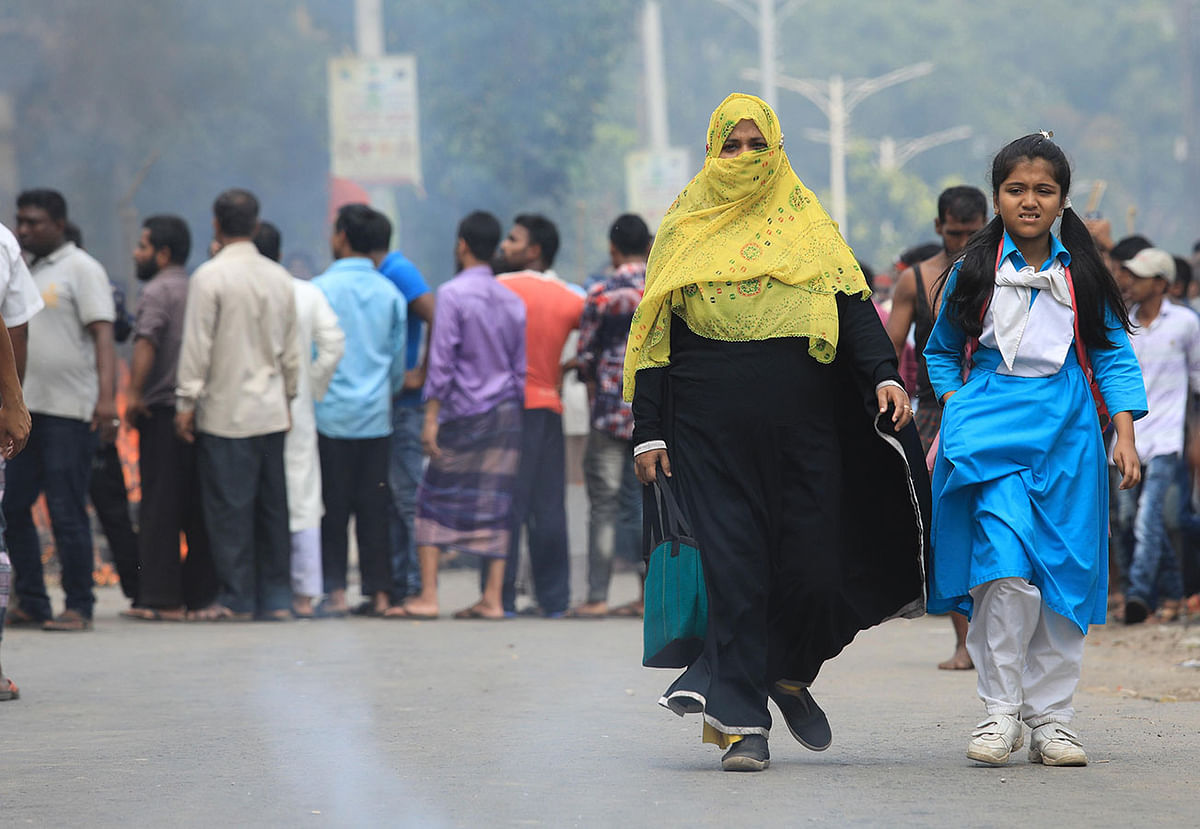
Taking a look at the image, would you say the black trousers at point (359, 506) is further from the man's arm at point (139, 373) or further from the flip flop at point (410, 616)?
the man's arm at point (139, 373)

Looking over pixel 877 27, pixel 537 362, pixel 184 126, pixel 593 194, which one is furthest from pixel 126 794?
pixel 877 27

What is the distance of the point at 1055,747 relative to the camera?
4.82 metres

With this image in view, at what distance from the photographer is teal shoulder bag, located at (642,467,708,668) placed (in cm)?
493

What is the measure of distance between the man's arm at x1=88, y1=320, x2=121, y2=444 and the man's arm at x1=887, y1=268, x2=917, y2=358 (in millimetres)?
3575

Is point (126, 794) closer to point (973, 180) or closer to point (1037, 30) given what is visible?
point (973, 180)

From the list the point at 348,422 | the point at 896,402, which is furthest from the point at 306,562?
the point at 896,402

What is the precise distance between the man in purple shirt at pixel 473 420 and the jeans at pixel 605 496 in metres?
0.41

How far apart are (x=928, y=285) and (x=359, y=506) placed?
3.72 metres

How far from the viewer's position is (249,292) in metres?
9.13

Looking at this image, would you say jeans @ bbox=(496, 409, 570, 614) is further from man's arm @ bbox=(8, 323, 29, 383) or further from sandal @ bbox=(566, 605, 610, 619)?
man's arm @ bbox=(8, 323, 29, 383)

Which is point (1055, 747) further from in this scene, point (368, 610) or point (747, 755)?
point (368, 610)

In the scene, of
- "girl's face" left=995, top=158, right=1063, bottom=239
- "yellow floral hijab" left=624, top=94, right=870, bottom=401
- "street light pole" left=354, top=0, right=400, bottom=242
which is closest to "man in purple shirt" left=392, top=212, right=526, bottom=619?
"yellow floral hijab" left=624, top=94, right=870, bottom=401

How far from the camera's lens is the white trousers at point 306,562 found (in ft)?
31.2

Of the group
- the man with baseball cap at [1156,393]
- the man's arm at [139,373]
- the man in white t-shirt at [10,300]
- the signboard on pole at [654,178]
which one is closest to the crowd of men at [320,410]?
the man's arm at [139,373]
